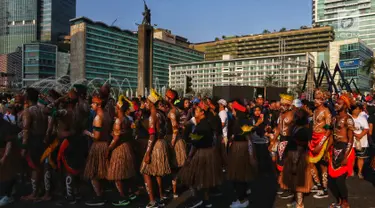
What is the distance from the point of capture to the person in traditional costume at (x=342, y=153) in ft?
22.5

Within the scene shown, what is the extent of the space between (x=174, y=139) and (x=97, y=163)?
5.68 feet

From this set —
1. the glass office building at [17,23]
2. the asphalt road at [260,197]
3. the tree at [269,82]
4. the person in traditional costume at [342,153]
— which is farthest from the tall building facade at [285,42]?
the person in traditional costume at [342,153]

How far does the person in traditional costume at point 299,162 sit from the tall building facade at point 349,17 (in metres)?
168

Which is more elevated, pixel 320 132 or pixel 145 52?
pixel 145 52

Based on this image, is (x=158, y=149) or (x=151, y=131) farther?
(x=158, y=149)

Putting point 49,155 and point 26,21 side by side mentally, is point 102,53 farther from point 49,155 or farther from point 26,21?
point 49,155

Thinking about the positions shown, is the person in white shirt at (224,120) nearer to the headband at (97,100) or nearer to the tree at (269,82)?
the headband at (97,100)

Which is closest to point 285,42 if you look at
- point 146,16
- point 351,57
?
point 351,57

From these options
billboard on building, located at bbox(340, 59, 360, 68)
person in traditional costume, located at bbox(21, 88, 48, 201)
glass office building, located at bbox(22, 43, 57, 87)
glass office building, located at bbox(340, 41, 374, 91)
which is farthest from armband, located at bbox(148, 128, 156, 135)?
glass office building, located at bbox(22, 43, 57, 87)

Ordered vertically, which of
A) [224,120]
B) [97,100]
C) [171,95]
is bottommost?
[224,120]

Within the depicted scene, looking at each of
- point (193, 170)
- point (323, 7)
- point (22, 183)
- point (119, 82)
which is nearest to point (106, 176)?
point (193, 170)

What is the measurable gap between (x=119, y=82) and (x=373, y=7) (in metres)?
120

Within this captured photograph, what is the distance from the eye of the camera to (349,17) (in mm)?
168250

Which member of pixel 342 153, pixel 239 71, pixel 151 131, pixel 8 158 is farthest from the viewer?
pixel 239 71
